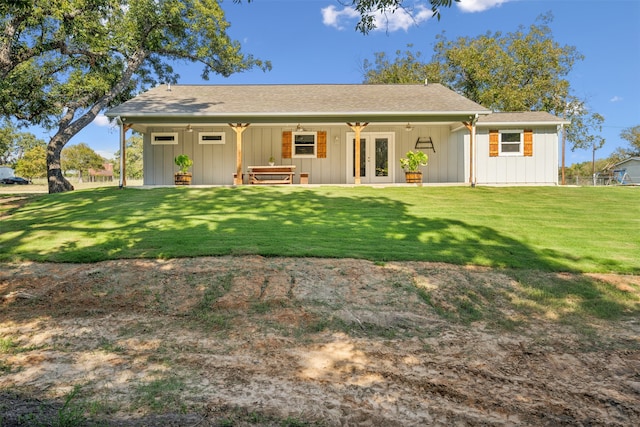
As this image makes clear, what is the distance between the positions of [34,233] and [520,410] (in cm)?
841

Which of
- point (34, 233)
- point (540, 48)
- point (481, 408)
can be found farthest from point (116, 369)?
point (540, 48)

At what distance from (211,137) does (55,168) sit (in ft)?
21.5

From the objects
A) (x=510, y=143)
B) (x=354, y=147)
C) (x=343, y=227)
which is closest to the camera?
(x=343, y=227)

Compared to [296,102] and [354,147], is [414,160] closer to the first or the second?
[354,147]

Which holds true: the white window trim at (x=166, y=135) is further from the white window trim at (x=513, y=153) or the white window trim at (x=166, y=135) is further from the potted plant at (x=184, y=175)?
the white window trim at (x=513, y=153)

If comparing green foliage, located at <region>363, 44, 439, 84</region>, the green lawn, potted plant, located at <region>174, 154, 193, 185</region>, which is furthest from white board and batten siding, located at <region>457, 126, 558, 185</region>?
green foliage, located at <region>363, 44, 439, 84</region>

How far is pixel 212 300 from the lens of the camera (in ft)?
15.7

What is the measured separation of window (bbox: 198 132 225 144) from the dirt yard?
1048cm

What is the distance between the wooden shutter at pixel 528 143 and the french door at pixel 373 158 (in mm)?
5274

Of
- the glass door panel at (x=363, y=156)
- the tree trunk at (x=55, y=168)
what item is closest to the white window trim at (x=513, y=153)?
the glass door panel at (x=363, y=156)

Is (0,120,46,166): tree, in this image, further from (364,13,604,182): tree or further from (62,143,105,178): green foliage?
(364,13,604,182): tree

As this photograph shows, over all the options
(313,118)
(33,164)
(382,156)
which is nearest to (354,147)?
(382,156)

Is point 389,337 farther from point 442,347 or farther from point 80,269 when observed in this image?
point 80,269

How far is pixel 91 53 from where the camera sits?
1695 cm
